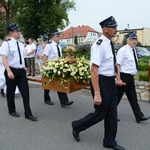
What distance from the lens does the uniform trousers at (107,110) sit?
12.6 feet

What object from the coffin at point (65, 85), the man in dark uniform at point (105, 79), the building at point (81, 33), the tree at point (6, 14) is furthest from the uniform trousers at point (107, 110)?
the building at point (81, 33)

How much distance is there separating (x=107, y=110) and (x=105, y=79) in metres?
0.48

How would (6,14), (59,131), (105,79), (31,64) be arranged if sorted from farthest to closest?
(6,14), (31,64), (59,131), (105,79)

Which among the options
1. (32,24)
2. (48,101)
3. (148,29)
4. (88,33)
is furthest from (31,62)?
(88,33)

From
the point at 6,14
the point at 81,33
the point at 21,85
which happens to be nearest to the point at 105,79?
the point at 21,85

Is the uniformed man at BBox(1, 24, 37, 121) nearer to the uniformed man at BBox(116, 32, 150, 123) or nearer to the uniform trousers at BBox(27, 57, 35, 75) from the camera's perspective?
the uniformed man at BBox(116, 32, 150, 123)

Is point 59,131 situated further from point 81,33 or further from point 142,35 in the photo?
point 81,33

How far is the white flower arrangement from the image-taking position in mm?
5188

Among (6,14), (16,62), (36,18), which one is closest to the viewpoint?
(16,62)

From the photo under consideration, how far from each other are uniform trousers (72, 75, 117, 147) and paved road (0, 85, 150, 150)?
0.30m

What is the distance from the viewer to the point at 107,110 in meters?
3.95

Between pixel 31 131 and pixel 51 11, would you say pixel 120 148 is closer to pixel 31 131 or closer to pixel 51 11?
pixel 31 131

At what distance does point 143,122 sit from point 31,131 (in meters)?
2.31

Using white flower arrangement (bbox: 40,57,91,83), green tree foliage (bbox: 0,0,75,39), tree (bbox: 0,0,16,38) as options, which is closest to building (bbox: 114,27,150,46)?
tree (bbox: 0,0,16,38)
